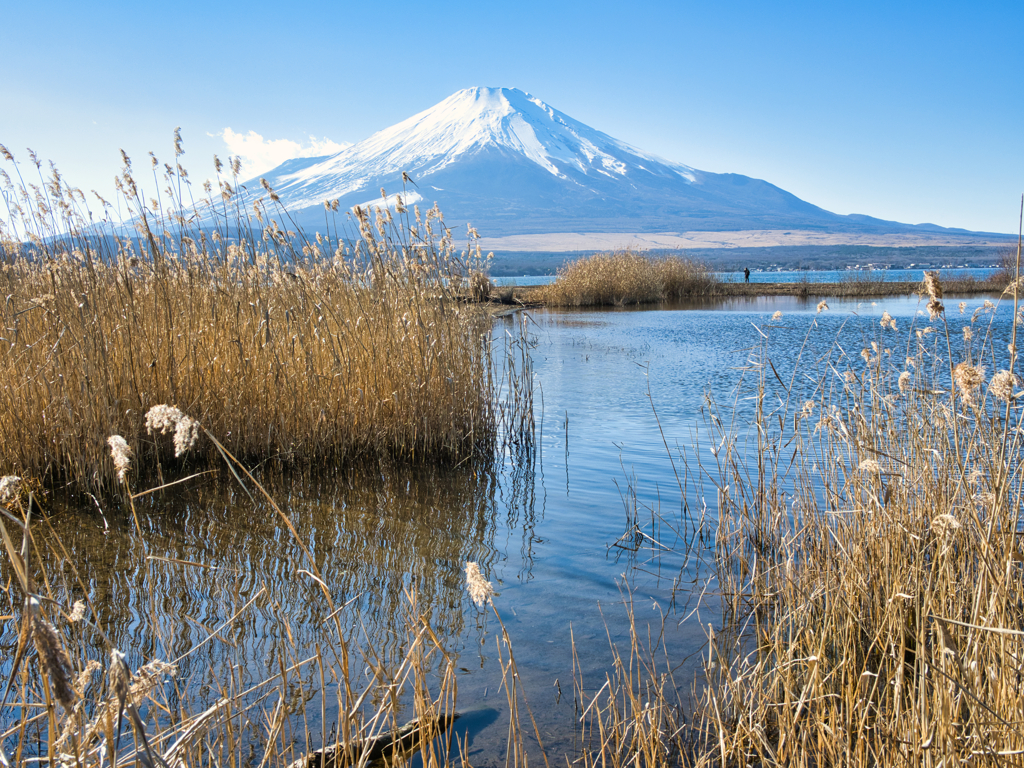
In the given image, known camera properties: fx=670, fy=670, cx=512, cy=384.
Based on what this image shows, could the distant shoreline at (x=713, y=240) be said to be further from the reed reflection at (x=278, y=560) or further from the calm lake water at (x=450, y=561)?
the reed reflection at (x=278, y=560)

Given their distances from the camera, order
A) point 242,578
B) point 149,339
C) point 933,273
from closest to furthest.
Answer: point 933,273 < point 242,578 < point 149,339

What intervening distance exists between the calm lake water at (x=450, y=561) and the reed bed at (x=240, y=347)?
0.33m

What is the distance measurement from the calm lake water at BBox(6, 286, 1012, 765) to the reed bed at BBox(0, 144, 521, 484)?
332 millimetres

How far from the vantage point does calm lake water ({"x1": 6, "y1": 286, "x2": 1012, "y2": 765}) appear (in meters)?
2.41

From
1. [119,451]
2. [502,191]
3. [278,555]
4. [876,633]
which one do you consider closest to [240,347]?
[278,555]

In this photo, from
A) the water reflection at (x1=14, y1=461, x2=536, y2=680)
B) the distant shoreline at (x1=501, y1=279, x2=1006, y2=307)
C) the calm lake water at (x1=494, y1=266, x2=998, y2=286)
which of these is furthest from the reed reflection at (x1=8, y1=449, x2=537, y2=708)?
the calm lake water at (x1=494, y1=266, x2=998, y2=286)

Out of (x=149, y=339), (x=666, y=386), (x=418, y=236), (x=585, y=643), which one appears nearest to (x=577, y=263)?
(x=666, y=386)

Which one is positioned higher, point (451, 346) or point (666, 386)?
point (451, 346)

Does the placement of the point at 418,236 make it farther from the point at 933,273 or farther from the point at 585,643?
the point at 933,273

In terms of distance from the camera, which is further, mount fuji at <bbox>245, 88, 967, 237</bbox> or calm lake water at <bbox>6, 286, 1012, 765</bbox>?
mount fuji at <bbox>245, 88, 967, 237</bbox>

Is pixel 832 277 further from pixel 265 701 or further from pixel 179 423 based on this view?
pixel 179 423

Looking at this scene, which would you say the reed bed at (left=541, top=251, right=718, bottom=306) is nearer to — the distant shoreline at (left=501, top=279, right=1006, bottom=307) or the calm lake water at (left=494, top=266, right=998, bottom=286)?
the distant shoreline at (left=501, top=279, right=1006, bottom=307)

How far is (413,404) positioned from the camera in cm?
484

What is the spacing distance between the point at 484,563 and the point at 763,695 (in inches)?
68.0
